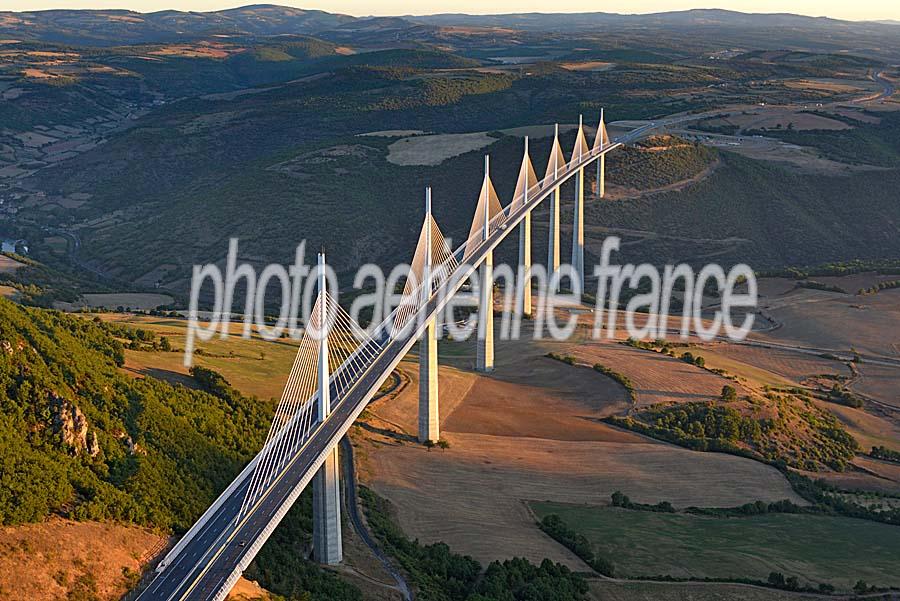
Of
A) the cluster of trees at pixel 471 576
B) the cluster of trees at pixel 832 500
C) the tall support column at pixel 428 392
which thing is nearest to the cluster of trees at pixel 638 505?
the cluster of trees at pixel 832 500

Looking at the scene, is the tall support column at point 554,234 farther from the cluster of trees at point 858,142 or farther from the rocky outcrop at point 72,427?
the cluster of trees at point 858,142

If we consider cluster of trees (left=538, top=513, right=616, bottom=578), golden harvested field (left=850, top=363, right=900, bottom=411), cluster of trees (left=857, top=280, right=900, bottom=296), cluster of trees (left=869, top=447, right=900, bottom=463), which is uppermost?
cluster of trees (left=538, top=513, right=616, bottom=578)

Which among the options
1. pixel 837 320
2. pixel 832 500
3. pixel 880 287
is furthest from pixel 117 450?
pixel 880 287

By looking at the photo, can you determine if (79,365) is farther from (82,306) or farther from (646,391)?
(82,306)

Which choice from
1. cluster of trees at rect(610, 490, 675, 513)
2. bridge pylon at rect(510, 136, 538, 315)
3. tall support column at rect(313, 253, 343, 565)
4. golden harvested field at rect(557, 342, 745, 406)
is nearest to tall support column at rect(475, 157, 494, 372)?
golden harvested field at rect(557, 342, 745, 406)

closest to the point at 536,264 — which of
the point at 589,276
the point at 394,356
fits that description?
the point at 589,276

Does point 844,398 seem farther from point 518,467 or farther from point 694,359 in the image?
point 518,467

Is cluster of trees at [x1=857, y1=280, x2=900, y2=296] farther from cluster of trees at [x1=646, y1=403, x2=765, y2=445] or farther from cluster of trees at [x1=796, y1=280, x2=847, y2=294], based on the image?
cluster of trees at [x1=646, y1=403, x2=765, y2=445]
